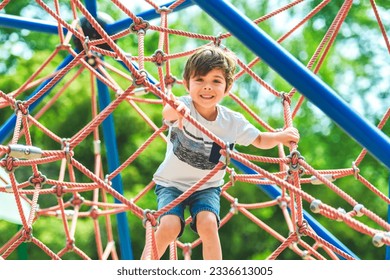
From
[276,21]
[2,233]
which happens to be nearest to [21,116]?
[2,233]

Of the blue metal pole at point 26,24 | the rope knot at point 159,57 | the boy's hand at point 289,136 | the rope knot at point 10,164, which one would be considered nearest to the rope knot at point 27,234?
the rope knot at point 10,164

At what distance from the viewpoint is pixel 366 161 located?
5.93 metres

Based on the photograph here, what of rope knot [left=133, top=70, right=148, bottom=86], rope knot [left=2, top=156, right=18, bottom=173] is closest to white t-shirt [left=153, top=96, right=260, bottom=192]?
rope knot [left=133, top=70, right=148, bottom=86]

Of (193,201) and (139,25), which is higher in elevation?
(139,25)

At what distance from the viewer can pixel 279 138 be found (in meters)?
1.47

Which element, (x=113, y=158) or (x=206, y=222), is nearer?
(x=206, y=222)

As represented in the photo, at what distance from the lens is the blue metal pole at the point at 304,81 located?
45.9 inches

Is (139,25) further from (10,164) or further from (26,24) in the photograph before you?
(26,24)

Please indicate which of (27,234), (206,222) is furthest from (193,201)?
(27,234)

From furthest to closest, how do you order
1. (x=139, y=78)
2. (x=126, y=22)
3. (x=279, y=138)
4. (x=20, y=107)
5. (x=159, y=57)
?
1. (x=126, y=22)
2. (x=159, y=57)
3. (x=20, y=107)
4. (x=279, y=138)
5. (x=139, y=78)

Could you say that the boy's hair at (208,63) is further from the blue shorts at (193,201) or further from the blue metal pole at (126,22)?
the blue metal pole at (126,22)

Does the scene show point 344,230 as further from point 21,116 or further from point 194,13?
point 21,116

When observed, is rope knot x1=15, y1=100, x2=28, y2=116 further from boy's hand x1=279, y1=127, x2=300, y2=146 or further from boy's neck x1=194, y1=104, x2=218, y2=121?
boy's hand x1=279, y1=127, x2=300, y2=146

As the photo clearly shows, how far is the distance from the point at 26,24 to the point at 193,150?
911mm
